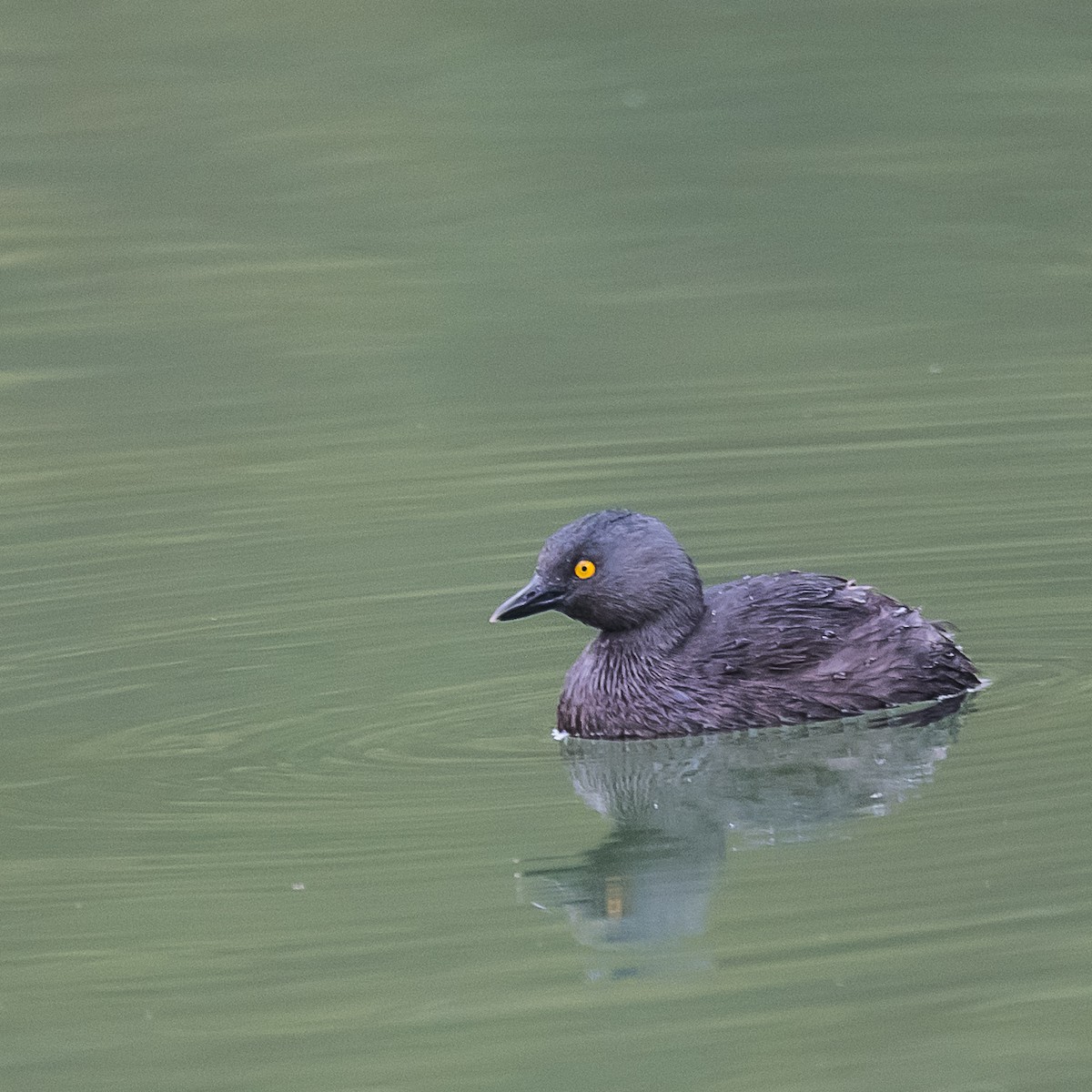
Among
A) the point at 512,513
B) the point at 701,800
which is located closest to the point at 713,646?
the point at 701,800

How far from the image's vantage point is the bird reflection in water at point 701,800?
764cm

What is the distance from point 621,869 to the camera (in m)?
8.05

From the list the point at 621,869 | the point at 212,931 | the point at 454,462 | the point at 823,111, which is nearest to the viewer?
the point at 212,931

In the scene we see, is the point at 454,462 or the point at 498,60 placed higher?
the point at 498,60

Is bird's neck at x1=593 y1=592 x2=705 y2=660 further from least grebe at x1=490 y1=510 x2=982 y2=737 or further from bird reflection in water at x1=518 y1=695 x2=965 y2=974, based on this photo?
bird reflection in water at x1=518 y1=695 x2=965 y2=974

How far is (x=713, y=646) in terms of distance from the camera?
31.5ft

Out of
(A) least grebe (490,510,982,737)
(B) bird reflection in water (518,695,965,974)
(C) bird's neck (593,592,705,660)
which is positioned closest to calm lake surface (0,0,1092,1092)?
(B) bird reflection in water (518,695,965,974)

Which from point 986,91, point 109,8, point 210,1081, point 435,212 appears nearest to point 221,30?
point 109,8

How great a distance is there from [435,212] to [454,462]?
5.67 m

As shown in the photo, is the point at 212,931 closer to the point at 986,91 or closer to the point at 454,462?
the point at 454,462

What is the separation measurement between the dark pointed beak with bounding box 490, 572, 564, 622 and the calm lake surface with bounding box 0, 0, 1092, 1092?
429mm

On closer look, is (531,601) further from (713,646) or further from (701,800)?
(701,800)

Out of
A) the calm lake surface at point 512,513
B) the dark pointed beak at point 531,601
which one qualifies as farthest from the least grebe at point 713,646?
the calm lake surface at point 512,513

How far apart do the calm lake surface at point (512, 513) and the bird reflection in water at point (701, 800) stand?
31mm
